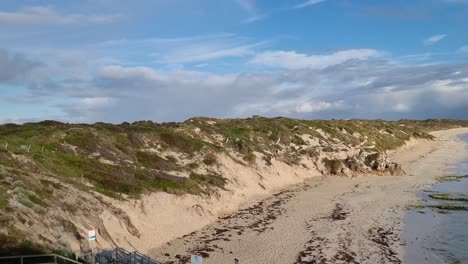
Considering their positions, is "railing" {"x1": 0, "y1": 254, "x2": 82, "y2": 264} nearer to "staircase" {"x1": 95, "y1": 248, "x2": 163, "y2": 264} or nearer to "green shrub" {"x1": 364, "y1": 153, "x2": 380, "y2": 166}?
"staircase" {"x1": 95, "y1": 248, "x2": 163, "y2": 264}

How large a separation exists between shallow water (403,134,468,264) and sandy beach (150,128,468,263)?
860 mm

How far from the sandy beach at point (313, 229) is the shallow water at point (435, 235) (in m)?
0.86

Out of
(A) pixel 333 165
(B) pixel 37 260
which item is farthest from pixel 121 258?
(A) pixel 333 165

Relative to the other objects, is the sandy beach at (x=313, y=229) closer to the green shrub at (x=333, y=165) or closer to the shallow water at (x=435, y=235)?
the shallow water at (x=435, y=235)

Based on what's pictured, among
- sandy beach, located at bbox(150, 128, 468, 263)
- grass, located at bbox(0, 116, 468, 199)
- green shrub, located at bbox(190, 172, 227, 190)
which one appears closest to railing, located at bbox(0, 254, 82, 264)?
grass, located at bbox(0, 116, 468, 199)

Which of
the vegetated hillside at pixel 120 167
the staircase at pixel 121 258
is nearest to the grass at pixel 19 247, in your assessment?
the vegetated hillside at pixel 120 167

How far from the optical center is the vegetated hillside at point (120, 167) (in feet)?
77.6

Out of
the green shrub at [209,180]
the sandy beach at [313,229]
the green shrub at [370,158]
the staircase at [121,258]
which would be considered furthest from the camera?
the green shrub at [370,158]

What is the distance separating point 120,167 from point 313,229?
16.7 metres

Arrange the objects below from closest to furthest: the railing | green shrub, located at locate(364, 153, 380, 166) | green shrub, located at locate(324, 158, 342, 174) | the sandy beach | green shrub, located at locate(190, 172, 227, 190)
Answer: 1. the railing
2. the sandy beach
3. green shrub, located at locate(190, 172, 227, 190)
4. green shrub, located at locate(324, 158, 342, 174)
5. green shrub, located at locate(364, 153, 380, 166)

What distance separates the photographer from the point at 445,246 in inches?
1161

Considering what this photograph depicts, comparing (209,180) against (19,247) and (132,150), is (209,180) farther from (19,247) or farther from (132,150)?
(19,247)

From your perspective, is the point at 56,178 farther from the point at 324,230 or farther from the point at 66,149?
the point at 324,230

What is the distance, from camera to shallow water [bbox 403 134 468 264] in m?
27.5
